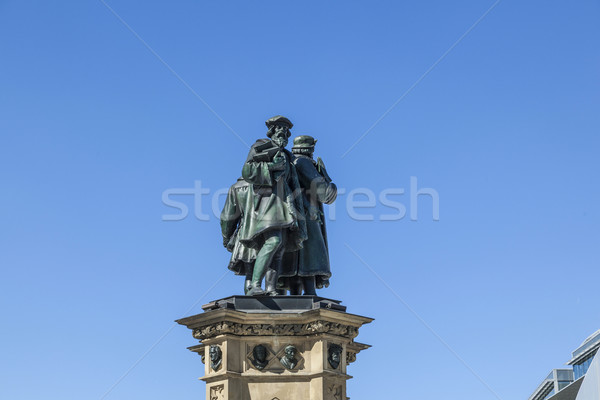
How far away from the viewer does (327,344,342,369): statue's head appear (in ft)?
57.4

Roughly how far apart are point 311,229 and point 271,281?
46.9 inches

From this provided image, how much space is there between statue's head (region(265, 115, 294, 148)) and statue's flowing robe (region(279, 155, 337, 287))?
1.51ft

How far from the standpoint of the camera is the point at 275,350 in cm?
1759

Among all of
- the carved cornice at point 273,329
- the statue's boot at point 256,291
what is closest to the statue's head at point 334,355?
the carved cornice at point 273,329

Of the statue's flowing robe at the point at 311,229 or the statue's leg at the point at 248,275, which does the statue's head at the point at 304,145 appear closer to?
the statue's flowing robe at the point at 311,229

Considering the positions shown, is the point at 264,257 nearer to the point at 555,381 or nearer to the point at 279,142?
the point at 279,142

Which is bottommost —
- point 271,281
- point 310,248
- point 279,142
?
point 271,281

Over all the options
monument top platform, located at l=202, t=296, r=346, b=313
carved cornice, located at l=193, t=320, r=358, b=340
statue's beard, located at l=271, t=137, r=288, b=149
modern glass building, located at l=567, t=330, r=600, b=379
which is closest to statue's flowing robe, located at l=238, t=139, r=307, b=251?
statue's beard, located at l=271, t=137, r=288, b=149

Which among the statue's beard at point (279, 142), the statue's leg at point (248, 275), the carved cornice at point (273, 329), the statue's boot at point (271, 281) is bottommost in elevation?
the carved cornice at point (273, 329)

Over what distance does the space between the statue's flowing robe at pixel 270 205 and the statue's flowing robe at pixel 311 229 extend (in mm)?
236

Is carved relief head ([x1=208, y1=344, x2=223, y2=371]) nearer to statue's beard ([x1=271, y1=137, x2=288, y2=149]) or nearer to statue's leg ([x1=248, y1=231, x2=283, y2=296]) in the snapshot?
statue's leg ([x1=248, y1=231, x2=283, y2=296])

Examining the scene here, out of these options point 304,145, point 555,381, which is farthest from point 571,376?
point 304,145

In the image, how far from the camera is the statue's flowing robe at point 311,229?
18.9 metres

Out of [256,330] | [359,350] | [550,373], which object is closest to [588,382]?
[359,350]
